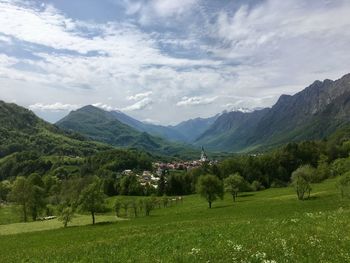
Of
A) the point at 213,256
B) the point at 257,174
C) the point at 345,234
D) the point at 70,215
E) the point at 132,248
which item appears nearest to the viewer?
the point at 213,256

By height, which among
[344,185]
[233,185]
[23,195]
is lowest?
[344,185]

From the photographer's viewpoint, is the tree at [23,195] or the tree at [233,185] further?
the tree at [233,185]

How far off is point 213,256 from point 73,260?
11.3 m

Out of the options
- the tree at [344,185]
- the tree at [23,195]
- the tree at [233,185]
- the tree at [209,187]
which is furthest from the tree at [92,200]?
the tree at [233,185]

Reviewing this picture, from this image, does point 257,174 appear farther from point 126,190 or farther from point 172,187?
point 126,190

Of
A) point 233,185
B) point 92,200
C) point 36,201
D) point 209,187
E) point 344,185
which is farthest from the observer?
point 233,185

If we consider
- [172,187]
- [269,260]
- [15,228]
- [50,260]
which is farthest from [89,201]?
[172,187]

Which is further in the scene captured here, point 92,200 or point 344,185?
point 92,200

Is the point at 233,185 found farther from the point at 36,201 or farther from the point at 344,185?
the point at 36,201

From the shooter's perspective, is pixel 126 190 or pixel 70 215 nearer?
pixel 70 215

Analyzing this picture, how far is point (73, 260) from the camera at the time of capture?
26656mm

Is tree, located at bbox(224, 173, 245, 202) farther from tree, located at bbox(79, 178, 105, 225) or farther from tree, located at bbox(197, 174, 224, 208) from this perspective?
tree, located at bbox(79, 178, 105, 225)

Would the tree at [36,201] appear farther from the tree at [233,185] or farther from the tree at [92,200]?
the tree at [233,185]

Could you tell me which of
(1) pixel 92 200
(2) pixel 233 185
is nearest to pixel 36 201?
(1) pixel 92 200
